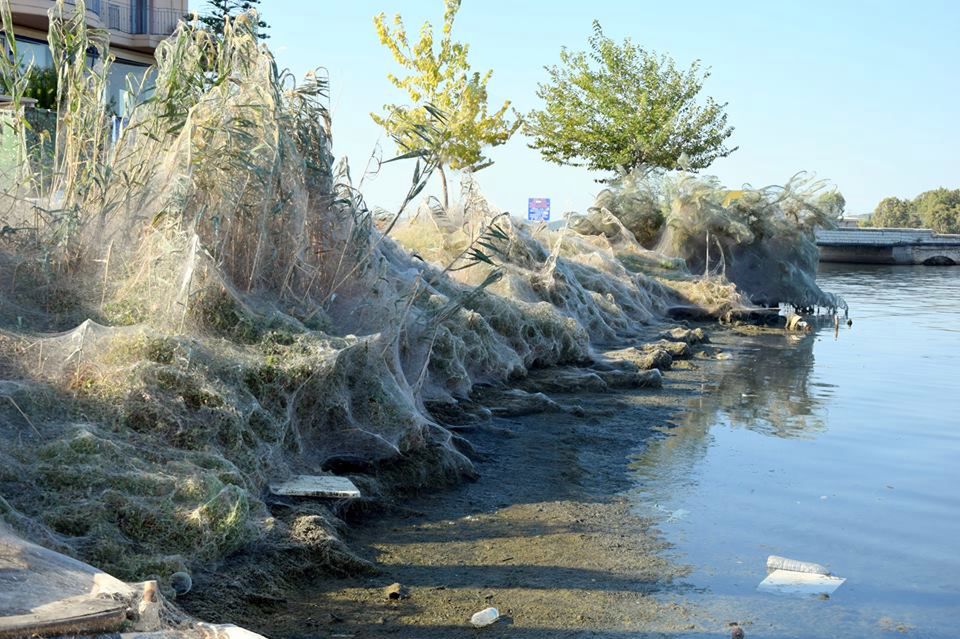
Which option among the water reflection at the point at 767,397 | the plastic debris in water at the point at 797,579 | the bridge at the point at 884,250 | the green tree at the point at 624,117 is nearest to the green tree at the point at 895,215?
the bridge at the point at 884,250

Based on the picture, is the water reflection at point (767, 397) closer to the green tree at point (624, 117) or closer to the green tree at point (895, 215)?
the green tree at point (624, 117)

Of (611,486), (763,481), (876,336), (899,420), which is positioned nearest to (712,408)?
(899,420)

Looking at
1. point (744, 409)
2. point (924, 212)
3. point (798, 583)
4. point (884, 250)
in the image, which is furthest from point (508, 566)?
point (924, 212)

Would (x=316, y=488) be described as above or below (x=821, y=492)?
above

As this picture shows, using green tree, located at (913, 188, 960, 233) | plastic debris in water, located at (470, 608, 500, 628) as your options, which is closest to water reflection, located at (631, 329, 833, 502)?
plastic debris in water, located at (470, 608, 500, 628)

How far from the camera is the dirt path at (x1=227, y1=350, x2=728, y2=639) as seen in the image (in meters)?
4.59

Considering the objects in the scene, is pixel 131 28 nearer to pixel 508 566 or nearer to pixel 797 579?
pixel 508 566

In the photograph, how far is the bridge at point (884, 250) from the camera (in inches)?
2283

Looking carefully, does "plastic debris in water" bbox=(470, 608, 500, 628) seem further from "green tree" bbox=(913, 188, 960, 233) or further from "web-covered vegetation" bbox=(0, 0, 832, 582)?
"green tree" bbox=(913, 188, 960, 233)

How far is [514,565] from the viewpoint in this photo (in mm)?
5379

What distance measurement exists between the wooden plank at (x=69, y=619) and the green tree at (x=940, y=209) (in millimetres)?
108283

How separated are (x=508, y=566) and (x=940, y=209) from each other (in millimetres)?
112810

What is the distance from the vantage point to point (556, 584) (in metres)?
5.15

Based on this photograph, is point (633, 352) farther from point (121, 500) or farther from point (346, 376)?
point (121, 500)
